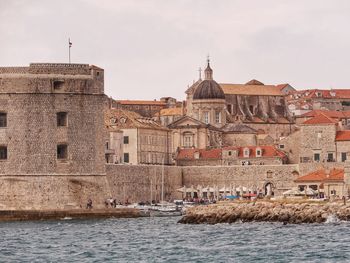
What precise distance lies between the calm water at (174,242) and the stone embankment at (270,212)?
0.96 meters

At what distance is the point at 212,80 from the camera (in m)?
110

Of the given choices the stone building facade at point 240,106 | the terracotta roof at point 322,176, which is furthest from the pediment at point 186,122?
the terracotta roof at point 322,176

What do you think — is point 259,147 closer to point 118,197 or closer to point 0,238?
→ point 118,197

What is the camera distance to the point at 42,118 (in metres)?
61.8

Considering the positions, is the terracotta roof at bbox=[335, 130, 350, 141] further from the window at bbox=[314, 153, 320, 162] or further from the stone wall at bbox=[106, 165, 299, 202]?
the stone wall at bbox=[106, 165, 299, 202]

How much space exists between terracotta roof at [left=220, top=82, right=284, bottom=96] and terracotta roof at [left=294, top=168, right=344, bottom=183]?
3263cm

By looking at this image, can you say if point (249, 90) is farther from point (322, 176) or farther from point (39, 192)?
point (39, 192)

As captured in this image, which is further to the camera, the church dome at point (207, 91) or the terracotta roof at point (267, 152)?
the church dome at point (207, 91)

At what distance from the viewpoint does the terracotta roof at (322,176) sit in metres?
80.9

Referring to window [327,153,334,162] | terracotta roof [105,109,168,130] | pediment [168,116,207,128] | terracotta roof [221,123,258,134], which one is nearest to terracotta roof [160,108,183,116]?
terracotta roof [221,123,258,134]

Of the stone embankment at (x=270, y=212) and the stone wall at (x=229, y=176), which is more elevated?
the stone wall at (x=229, y=176)

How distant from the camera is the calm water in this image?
133ft

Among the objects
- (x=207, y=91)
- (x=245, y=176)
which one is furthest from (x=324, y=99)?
(x=245, y=176)

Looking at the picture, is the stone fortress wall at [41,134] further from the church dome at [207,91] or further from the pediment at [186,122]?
the church dome at [207,91]
